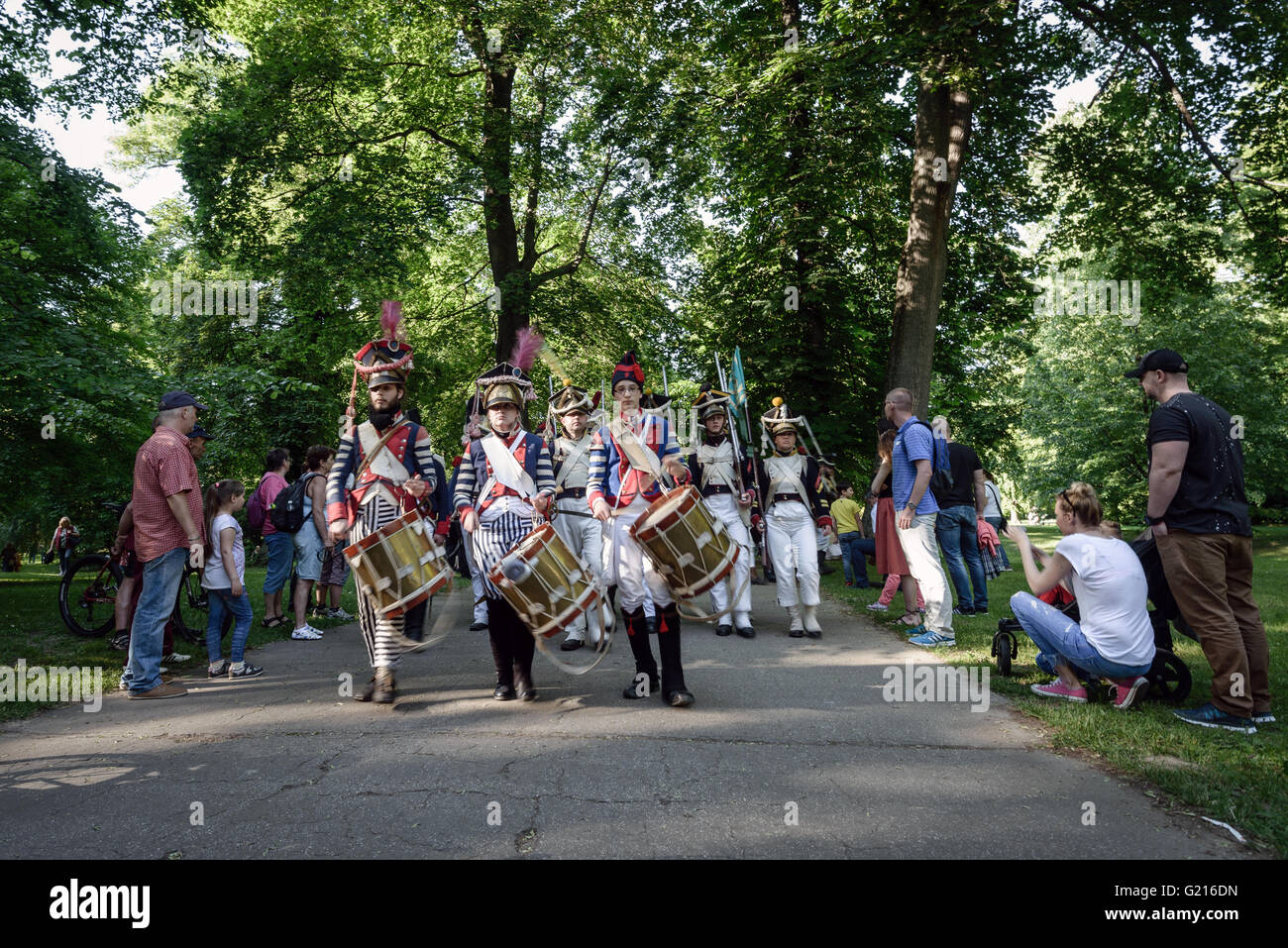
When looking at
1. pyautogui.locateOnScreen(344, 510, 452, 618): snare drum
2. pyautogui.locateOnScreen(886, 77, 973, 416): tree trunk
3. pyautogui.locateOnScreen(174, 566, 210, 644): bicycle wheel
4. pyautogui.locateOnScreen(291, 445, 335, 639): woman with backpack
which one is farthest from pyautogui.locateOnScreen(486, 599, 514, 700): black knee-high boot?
pyautogui.locateOnScreen(886, 77, 973, 416): tree trunk

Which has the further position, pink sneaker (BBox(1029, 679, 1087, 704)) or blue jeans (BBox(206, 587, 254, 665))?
blue jeans (BBox(206, 587, 254, 665))

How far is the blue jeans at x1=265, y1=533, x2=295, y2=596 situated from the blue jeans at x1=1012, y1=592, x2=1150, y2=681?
7.53 metres

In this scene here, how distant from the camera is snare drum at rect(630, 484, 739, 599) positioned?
527 cm

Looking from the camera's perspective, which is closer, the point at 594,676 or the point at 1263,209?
the point at 594,676

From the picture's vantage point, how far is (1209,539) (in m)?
5.00

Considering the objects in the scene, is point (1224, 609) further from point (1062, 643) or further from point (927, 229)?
point (927, 229)

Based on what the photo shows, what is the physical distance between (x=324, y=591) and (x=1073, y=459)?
2821 cm

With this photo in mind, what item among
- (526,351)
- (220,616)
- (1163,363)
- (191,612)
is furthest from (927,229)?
(191,612)

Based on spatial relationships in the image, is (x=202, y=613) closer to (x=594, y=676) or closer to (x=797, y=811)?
(x=594, y=676)

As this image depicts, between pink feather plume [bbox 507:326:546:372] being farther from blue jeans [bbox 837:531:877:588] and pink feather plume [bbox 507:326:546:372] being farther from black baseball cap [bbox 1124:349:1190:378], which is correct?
blue jeans [bbox 837:531:877:588]

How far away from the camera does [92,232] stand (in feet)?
38.9

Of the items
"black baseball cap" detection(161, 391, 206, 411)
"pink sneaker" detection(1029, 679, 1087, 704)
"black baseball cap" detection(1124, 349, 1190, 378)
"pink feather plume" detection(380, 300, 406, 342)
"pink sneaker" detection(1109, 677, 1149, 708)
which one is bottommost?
"pink sneaker" detection(1029, 679, 1087, 704)

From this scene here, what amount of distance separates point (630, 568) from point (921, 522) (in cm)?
345
